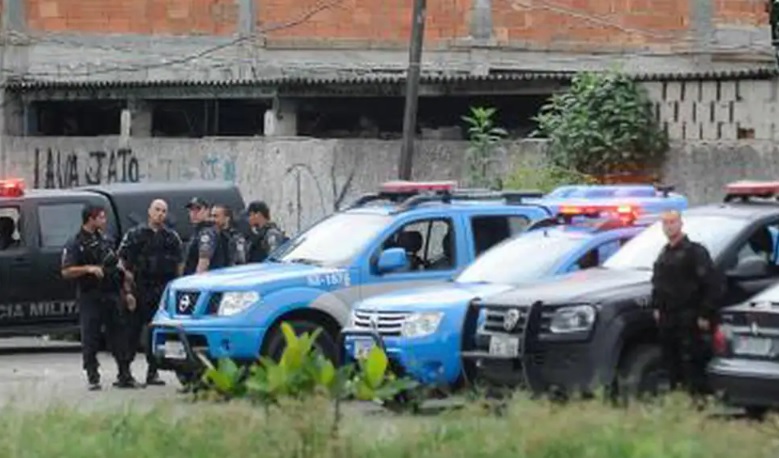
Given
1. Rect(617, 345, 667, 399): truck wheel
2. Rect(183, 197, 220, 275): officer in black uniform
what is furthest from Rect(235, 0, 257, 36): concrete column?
Rect(617, 345, 667, 399): truck wheel

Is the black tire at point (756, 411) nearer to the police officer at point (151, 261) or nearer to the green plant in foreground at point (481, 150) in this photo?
the police officer at point (151, 261)

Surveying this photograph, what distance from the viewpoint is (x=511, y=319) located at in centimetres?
1489

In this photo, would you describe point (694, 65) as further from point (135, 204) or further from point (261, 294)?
point (261, 294)

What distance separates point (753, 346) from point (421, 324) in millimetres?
3117

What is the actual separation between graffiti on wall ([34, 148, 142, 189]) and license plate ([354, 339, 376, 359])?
15.5m

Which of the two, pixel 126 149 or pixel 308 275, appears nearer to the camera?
pixel 308 275

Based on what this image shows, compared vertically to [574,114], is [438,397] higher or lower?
lower

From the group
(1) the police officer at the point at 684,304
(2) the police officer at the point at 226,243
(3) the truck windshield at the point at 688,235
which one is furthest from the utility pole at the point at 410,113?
(1) the police officer at the point at 684,304

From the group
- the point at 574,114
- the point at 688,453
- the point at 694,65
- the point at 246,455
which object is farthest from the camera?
the point at 694,65

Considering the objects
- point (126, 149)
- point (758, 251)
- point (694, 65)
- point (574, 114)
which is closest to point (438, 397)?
point (758, 251)

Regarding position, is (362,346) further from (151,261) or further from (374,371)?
(374,371)

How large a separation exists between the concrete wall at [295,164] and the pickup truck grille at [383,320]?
8.73m

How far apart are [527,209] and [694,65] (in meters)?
17.9

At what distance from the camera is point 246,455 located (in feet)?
32.2
